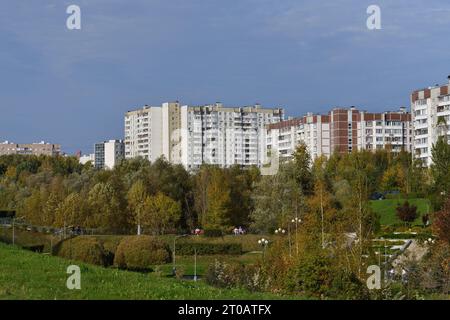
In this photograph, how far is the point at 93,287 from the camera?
961 cm

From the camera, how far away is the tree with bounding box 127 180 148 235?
156 feet

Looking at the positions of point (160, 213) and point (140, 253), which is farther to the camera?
point (160, 213)

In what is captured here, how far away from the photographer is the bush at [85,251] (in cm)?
2467

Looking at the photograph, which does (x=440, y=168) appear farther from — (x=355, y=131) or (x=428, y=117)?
(x=355, y=131)

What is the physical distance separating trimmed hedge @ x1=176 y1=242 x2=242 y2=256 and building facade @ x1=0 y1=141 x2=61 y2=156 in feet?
343

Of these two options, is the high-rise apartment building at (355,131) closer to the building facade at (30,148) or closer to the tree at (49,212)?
the tree at (49,212)

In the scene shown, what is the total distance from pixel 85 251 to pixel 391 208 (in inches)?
1356

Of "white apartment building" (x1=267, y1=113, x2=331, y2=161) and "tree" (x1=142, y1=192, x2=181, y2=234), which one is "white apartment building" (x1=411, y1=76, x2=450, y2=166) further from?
"tree" (x1=142, y1=192, x2=181, y2=234)

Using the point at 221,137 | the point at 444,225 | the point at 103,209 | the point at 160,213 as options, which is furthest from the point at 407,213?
the point at 221,137

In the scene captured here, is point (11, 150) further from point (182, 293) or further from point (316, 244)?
point (182, 293)

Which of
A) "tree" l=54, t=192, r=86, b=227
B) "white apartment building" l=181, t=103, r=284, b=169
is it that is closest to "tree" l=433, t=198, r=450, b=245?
"tree" l=54, t=192, r=86, b=227

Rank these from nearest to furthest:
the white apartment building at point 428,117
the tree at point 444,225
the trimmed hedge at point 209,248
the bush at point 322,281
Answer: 1. the bush at point 322,281
2. the tree at point 444,225
3. the trimmed hedge at point 209,248
4. the white apartment building at point 428,117

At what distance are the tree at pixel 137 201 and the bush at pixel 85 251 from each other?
2116cm

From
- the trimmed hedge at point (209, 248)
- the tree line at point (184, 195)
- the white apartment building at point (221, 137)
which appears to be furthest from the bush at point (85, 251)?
the white apartment building at point (221, 137)
